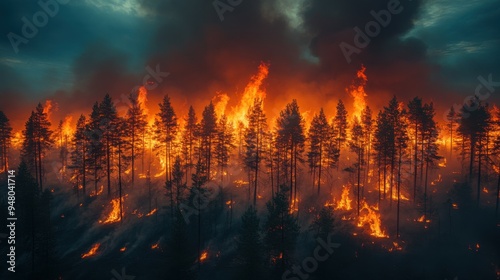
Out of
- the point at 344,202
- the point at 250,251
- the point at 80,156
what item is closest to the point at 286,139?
the point at 344,202

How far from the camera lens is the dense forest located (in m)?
30.1

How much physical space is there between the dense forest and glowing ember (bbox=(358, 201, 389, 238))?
0.23m

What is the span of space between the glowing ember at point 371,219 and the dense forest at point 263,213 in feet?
0.75

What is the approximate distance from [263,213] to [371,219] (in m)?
17.3

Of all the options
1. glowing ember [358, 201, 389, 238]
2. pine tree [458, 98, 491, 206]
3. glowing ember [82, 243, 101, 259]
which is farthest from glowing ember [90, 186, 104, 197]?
pine tree [458, 98, 491, 206]

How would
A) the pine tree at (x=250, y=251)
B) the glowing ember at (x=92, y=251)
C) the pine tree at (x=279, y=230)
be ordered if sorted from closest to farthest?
the pine tree at (x=250, y=251) < the pine tree at (x=279, y=230) < the glowing ember at (x=92, y=251)

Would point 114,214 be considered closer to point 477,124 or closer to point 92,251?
point 92,251

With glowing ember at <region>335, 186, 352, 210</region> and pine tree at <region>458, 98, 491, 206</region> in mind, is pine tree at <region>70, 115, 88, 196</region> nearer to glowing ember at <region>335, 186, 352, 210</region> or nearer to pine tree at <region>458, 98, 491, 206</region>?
glowing ember at <region>335, 186, 352, 210</region>

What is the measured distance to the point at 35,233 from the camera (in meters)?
30.8

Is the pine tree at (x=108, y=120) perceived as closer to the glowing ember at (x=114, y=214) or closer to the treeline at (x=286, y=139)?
the treeline at (x=286, y=139)

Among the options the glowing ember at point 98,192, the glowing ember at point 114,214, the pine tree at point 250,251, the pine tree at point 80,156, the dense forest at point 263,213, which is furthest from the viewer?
the glowing ember at point 98,192

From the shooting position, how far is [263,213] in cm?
4309

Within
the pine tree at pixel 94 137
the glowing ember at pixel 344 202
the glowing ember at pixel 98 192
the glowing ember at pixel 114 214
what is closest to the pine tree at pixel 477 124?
the glowing ember at pixel 344 202

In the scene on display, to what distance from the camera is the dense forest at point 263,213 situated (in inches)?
1184
